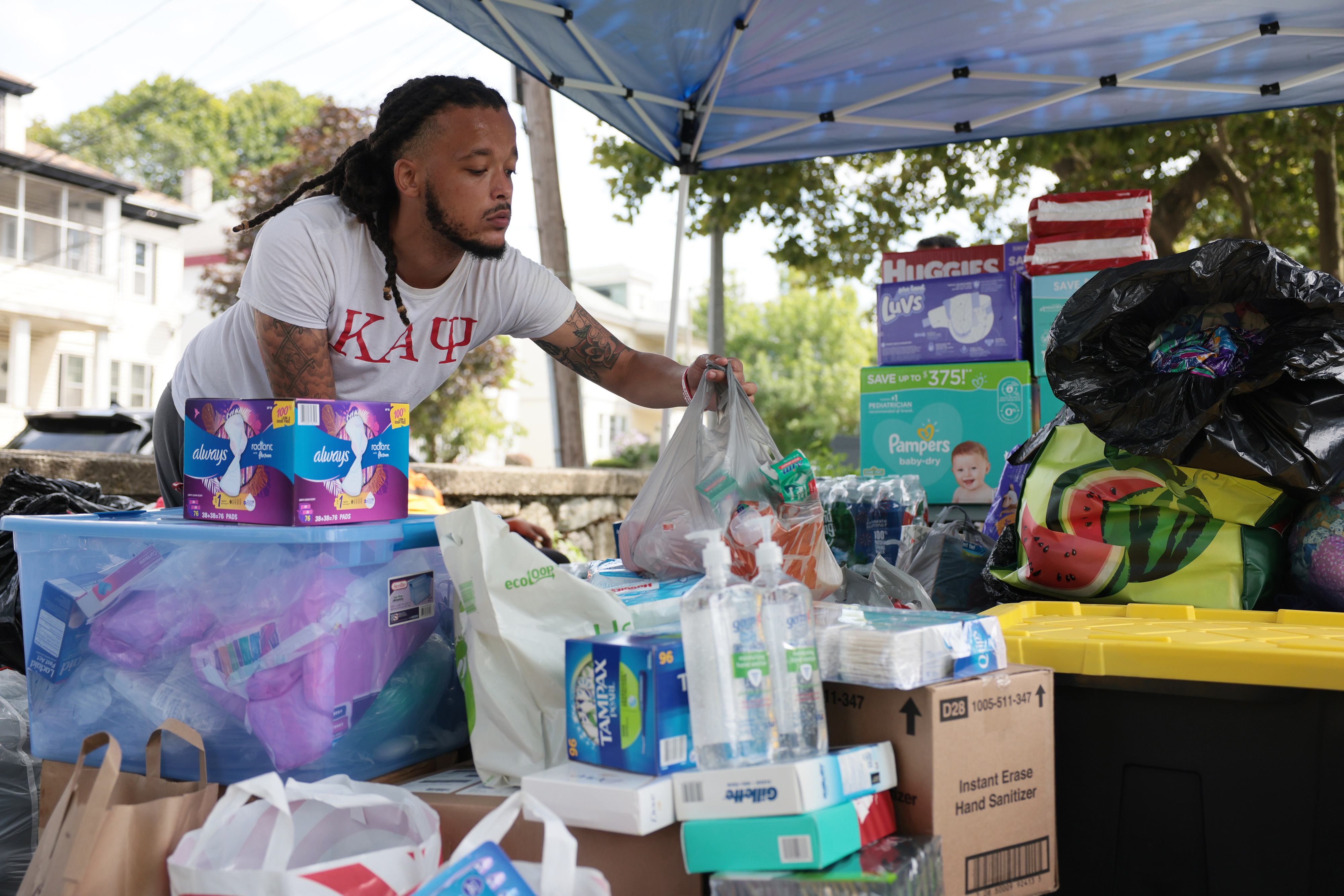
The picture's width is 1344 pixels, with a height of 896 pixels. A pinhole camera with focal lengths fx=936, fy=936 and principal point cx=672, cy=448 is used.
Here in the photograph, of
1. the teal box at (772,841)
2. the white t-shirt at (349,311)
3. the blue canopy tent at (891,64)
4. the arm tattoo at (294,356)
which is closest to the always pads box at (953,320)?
the blue canopy tent at (891,64)

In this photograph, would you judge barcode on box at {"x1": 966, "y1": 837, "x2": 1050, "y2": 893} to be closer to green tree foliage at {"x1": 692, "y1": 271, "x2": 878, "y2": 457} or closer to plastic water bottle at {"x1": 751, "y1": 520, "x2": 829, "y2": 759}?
plastic water bottle at {"x1": 751, "y1": 520, "x2": 829, "y2": 759}

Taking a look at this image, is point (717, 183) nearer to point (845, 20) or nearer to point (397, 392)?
point (845, 20)

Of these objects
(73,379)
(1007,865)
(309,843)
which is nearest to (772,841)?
(1007,865)

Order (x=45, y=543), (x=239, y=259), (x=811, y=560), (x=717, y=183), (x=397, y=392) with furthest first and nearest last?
1. (x=239, y=259)
2. (x=717, y=183)
3. (x=397, y=392)
4. (x=811, y=560)
5. (x=45, y=543)

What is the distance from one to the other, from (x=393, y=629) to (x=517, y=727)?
309 mm

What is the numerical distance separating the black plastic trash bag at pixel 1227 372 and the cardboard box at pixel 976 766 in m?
0.79

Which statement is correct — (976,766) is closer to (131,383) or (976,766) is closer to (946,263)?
(946,263)

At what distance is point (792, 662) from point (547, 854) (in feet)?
1.34

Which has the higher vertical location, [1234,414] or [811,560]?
[1234,414]

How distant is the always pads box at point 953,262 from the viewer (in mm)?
3729

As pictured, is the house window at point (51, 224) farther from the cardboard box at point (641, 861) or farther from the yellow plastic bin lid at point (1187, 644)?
the yellow plastic bin lid at point (1187, 644)

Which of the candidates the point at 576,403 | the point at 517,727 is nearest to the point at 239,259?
the point at 576,403

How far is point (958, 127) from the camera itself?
425 cm

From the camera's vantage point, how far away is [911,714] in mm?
1363
